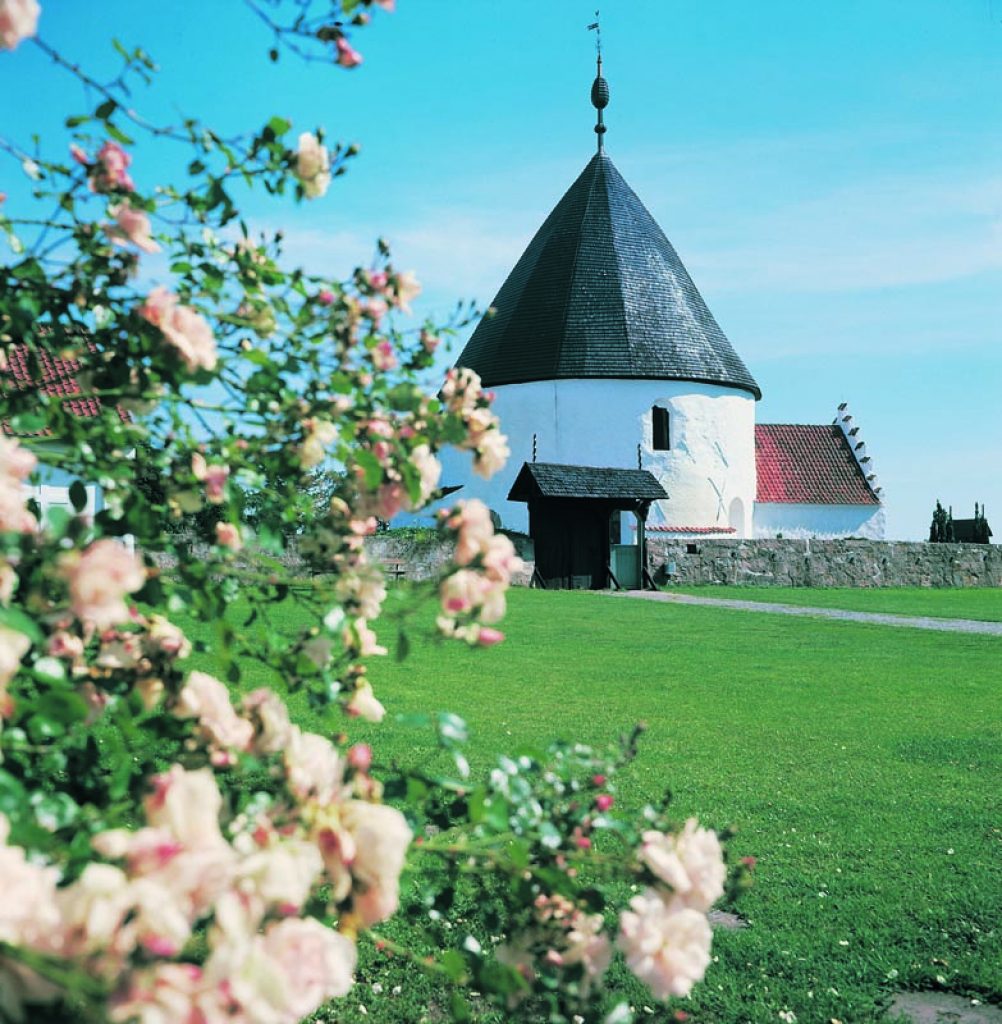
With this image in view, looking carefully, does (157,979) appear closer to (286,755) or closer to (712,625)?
(286,755)

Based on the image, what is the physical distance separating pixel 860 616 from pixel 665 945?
2385 cm

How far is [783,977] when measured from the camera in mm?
4719

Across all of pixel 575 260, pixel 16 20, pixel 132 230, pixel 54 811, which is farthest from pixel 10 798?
pixel 575 260

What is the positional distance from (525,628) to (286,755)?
712 inches

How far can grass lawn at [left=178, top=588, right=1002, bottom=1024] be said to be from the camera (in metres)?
4.73

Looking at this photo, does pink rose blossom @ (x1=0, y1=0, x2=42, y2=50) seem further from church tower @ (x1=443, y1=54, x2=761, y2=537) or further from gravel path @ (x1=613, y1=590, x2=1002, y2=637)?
church tower @ (x1=443, y1=54, x2=761, y2=537)

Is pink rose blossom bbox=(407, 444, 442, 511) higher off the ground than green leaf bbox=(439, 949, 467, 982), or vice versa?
pink rose blossom bbox=(407, 444, 442, 511)

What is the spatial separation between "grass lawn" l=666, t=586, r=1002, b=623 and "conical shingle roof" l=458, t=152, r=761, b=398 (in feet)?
35.5

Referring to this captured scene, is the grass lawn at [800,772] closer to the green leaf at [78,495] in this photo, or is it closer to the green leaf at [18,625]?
the green leaf at [78,495]

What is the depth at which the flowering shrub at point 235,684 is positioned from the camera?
59.4 inches

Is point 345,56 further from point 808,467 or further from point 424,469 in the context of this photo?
point 808,467

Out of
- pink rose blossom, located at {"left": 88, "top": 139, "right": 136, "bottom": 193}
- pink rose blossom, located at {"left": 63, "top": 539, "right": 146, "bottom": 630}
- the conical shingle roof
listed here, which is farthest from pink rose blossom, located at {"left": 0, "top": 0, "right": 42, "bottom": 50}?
the conical shingle roof

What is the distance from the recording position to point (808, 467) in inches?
2037

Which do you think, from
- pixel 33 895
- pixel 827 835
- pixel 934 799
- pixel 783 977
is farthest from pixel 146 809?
pixel 934 799
